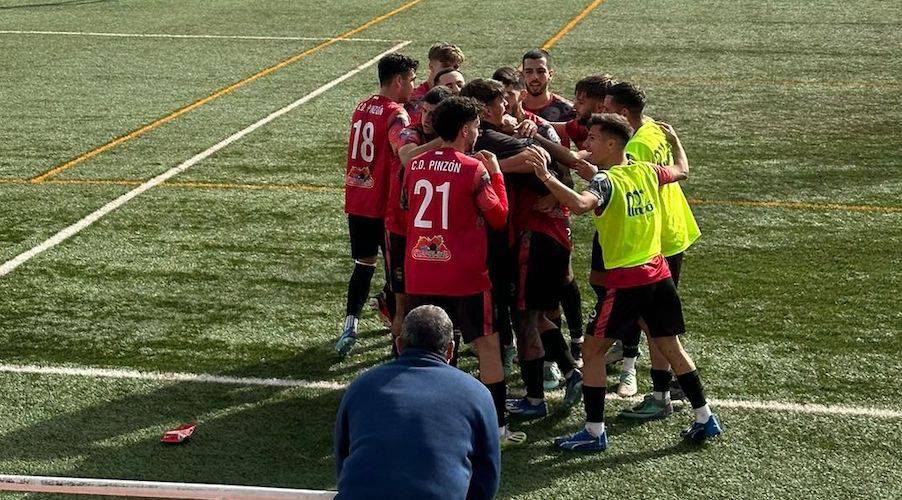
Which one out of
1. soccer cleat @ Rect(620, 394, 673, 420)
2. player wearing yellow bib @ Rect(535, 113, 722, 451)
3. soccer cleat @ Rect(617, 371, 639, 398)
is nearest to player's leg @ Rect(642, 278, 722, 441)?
player wearing yellow bib @ Rect(535, 113, 722, 451)

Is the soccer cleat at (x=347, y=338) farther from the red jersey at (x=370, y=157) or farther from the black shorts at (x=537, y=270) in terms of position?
the black shorts at (x=537, y=270)

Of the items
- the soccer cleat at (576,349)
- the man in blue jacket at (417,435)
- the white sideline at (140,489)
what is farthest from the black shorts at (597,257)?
the white sideline at (140,489)

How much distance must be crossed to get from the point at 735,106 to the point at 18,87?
9.99m

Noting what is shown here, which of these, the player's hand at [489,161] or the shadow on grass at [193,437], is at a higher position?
the player's hand at [489,161]

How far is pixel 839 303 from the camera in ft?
33.8

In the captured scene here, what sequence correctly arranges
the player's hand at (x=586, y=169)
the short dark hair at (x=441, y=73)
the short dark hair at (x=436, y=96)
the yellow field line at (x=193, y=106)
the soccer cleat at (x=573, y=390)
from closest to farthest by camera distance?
the player's hand at (x=586, y=169) → the short dark hair at (x=436, y=96) → the soccer cleat at (x=573, y=390) → the short dark hair at (x=441, y=73) → the yellow field line at (x=193, y=106)

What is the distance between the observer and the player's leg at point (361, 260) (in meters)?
9.55

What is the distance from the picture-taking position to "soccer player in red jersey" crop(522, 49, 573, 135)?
1009 cm

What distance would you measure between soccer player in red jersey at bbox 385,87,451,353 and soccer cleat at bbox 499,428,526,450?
0.88 m

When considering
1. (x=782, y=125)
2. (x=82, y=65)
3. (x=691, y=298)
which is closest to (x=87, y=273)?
(x=691, y=298)

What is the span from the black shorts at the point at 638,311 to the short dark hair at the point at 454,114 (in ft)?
4.19

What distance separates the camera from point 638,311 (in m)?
7.66

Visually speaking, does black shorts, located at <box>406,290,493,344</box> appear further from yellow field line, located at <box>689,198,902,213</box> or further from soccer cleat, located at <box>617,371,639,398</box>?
yellow field line, located at <box>689,198,902,213</box>

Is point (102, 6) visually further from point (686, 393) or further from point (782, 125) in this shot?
point (686, 393)
